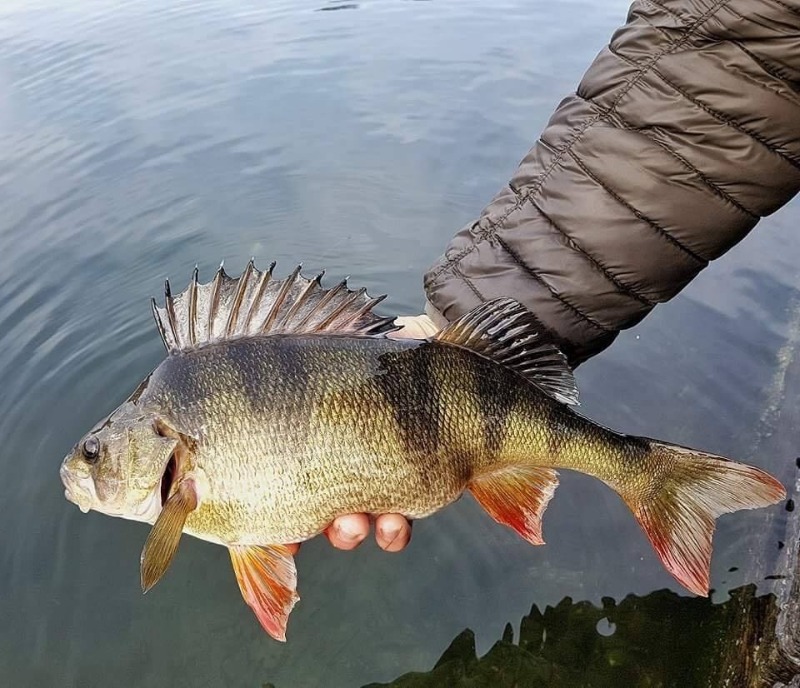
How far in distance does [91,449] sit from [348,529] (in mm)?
702

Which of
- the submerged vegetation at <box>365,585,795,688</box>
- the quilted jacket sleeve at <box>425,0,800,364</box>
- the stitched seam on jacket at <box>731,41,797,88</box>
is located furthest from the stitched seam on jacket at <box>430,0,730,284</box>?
the submerged vegetation at <box>365,585,795,688</box>

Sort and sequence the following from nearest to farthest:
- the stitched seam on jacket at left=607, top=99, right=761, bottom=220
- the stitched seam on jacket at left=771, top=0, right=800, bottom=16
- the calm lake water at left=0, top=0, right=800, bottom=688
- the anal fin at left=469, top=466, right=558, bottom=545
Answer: the stitched seam on jacket at left=771, top=0, right=800, bottom=16 < the stitched seam on jacket at left=607, top=99, right=761, bottom=220 < the anal fin at left=469, top=466, right=558, bottom=545 < the calm lake water at left=0, top=0, right=800, bottom=688

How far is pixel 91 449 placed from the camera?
1813 mm

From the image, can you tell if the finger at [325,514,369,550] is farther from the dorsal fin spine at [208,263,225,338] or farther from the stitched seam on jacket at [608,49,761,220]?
the stitched seam on jacket at [608,49,761,220]

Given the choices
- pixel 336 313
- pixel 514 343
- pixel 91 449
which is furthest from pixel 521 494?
pixel 91 449

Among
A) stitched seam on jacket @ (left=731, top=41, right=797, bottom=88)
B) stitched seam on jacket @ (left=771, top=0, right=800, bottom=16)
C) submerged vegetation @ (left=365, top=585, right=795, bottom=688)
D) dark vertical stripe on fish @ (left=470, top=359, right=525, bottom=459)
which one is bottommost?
submerged vegetation @ (left=365, top=585, right=795, bottom=688)

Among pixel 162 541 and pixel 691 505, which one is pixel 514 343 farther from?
pixel 162 541

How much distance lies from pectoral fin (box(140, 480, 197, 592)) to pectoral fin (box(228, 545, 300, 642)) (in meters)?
0.23

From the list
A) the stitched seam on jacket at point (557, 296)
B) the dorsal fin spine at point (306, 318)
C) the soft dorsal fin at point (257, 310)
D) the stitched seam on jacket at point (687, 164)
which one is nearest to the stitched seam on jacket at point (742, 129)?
the stitched seam on jacket at point (687, 164)

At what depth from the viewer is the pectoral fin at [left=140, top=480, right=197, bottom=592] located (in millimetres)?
1661

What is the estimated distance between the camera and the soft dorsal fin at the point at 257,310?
1883 millimetres

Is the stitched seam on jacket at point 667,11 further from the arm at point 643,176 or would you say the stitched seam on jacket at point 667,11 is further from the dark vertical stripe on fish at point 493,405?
the dark vertical stripe on fish at point 493,405

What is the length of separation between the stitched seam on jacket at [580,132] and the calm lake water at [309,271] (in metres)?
1.22

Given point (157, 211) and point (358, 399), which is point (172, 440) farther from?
point (157, 211)
